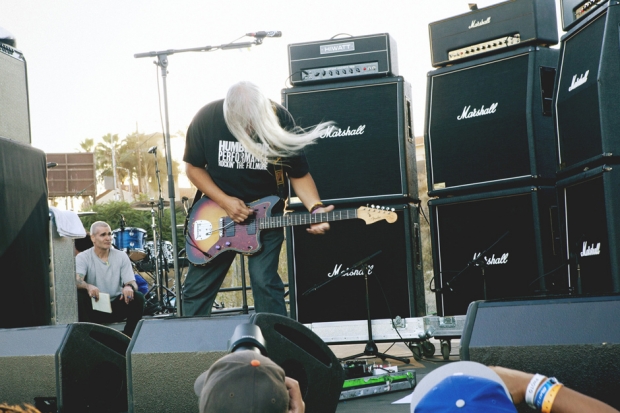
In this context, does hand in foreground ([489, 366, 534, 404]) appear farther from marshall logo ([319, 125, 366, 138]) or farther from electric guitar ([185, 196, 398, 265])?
marshall logo ([319, 125, 366, 138])

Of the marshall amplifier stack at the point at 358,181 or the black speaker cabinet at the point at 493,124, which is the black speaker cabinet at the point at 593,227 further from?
the marshall amplifier stack at the point at 358,181

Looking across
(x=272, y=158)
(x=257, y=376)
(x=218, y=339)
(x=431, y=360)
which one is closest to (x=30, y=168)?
(x=272, y=158)

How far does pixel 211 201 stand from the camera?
3719 mm

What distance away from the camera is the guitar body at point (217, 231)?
11.7 ft

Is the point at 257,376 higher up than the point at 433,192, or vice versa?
the point at 433,192

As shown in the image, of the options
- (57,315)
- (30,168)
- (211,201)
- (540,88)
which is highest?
(540,88)

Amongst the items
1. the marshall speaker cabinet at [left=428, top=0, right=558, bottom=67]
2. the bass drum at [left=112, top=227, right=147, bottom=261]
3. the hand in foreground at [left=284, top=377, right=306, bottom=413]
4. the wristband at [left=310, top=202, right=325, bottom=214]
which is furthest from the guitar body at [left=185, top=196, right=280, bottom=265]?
the bass drum at [left=112, top=227, right=147, bottom=261]

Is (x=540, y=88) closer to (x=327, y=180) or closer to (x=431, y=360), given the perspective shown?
(x=327, y=180)

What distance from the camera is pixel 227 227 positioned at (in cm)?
364

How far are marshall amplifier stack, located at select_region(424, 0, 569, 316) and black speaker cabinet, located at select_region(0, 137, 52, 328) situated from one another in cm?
264

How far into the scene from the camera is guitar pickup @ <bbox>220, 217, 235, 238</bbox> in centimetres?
363

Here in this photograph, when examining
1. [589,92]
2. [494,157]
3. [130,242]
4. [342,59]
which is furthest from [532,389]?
[130,242]

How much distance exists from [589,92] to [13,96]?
3618mm

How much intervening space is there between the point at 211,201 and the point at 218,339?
1351 millimetres
